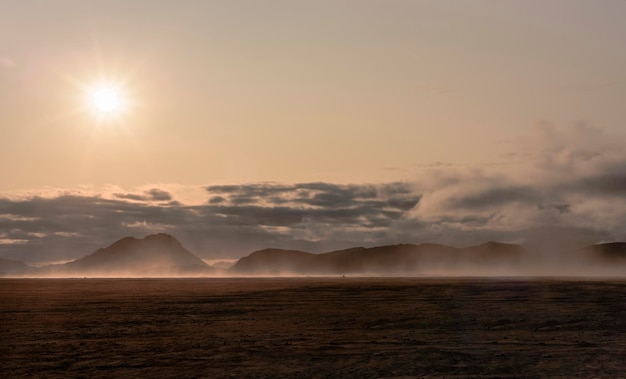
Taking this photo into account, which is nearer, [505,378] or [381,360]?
[505,378]

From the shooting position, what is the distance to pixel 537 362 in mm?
30859

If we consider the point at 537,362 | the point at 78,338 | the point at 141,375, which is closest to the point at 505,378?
the point at 537,362

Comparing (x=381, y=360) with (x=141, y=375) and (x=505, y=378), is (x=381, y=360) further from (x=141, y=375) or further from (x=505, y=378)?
(x=141, y=375)

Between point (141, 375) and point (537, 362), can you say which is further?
point (537, 362)

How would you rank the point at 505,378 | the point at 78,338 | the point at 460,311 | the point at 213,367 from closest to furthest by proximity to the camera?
the point at 505,378, the point at 213,367, the point at 78,338, the point at 460,311

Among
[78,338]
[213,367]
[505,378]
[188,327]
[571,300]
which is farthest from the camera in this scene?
[571,300]

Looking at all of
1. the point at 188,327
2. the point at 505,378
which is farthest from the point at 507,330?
the point at 188,327

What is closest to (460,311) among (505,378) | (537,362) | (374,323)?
(374,323)

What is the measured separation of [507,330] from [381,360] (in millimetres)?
13182

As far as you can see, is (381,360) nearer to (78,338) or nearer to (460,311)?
(78,338)

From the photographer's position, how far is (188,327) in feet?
148

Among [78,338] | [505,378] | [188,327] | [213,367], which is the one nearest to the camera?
[505,378]

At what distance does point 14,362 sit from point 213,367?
334 inches

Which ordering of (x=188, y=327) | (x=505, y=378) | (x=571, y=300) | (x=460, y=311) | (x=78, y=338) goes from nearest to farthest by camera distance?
(x=505, y=378)
(x=78, y=338)
(x=188, y=327)
(x=460, y=311)
(x=571, y=300)
